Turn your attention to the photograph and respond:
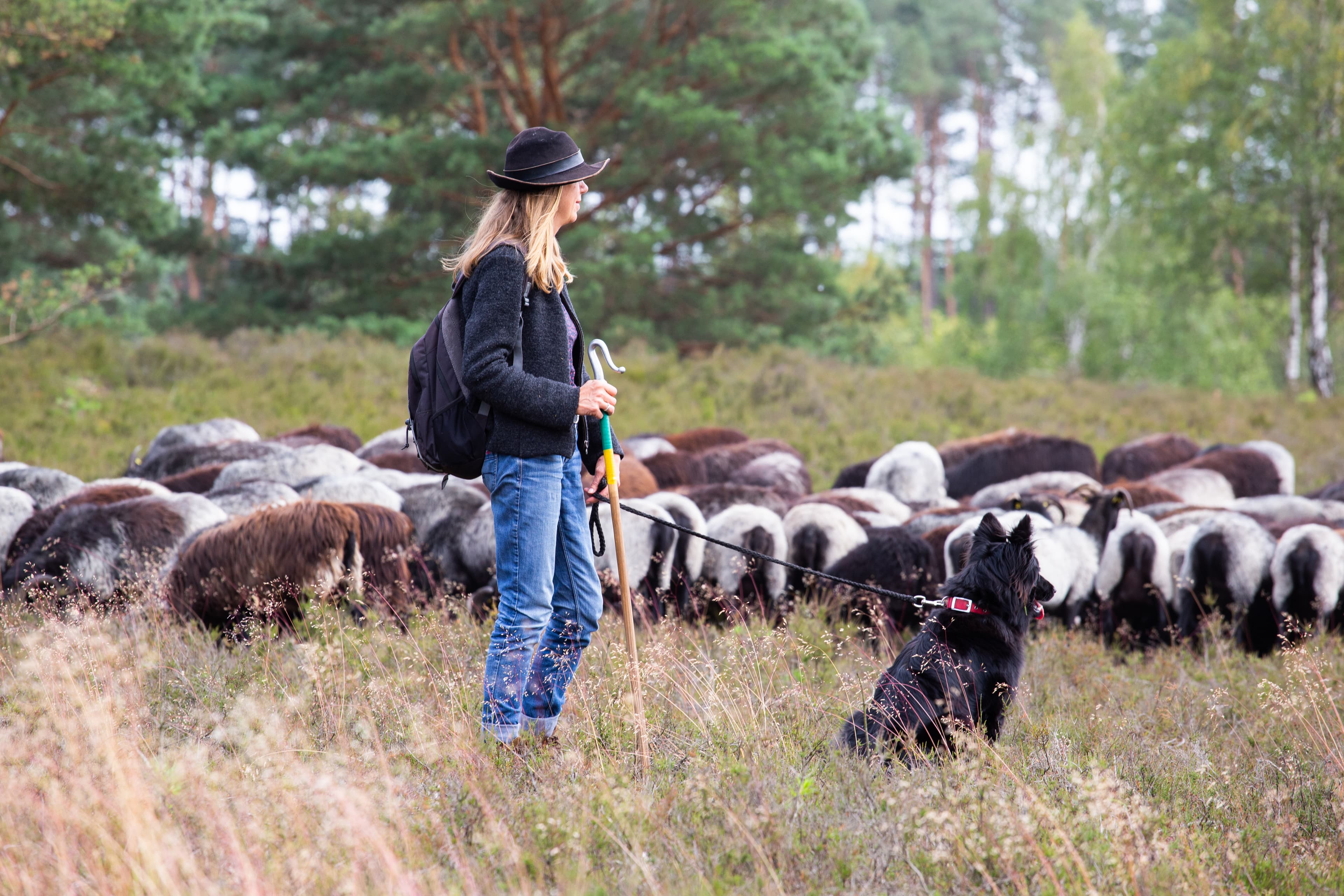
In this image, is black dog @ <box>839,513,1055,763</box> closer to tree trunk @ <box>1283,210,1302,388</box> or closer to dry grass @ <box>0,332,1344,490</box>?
dry grass @ <box>0,332,1344,490</box>

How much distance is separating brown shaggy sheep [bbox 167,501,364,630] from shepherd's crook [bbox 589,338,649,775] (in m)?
3.01

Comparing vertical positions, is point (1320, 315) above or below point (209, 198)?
below

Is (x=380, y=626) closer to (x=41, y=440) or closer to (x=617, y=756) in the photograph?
(x=617, y=756)

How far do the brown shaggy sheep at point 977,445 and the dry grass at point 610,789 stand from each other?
7.15 meters

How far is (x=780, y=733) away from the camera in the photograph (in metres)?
3.67

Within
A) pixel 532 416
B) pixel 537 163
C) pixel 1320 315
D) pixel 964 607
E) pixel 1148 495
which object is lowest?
pixel 1148 495

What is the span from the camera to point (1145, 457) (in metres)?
12.5

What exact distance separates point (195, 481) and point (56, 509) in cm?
151

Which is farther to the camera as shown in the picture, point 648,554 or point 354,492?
point 354,492

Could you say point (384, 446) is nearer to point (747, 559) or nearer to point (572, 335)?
point (747, 559)

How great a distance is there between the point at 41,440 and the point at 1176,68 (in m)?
21.2

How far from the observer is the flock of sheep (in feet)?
20.1

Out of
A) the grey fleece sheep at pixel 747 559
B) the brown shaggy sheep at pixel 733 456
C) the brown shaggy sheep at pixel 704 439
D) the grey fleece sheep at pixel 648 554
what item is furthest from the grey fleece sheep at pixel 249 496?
the brown shaggy sheep at pixel 704 439

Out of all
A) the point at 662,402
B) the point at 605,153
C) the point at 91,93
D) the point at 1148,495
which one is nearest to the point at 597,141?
the point at 605,153
